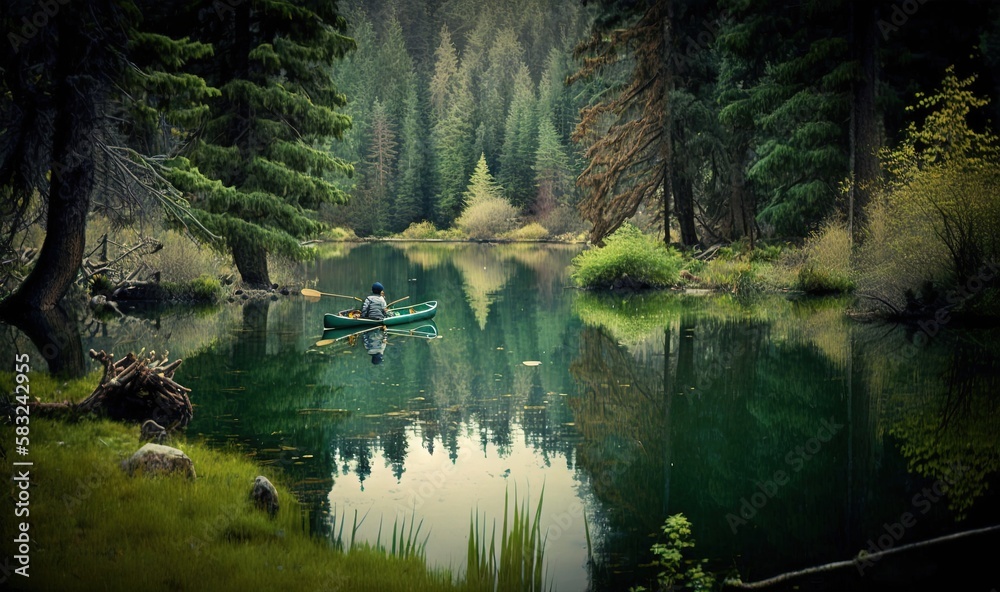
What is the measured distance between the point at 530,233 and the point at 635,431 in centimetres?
6479

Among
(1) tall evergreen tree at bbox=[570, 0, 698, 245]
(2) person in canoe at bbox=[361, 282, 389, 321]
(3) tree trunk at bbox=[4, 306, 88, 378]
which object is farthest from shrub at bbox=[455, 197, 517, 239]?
(3) tree trunk at bbox=[4, 306, 88, 378]

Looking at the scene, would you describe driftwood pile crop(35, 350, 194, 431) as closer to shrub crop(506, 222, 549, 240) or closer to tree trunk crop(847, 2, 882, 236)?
tree trunk crop(847, 2, 882, 236)

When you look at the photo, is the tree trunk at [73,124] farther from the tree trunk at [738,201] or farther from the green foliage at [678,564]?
the tree trunk at [738,201]

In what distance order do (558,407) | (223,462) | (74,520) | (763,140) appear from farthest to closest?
(763,140) → (558,407) → (223,462) → (74,520)

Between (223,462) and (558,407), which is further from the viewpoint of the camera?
(558,407)

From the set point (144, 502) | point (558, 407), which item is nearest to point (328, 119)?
point (558, 407)

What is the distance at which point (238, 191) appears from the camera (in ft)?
77.9

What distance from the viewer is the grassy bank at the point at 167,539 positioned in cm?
533

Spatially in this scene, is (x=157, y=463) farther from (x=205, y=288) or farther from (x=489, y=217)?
(x=489, y=217)

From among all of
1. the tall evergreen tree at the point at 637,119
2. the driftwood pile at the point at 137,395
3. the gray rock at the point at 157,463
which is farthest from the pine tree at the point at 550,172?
the gray rock at the point at 157,463

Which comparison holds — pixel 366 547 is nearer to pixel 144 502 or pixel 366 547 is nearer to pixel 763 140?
pixel 144 502

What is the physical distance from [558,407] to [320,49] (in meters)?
17.2

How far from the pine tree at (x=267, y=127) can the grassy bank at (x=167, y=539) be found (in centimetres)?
1631

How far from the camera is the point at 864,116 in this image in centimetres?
2342
